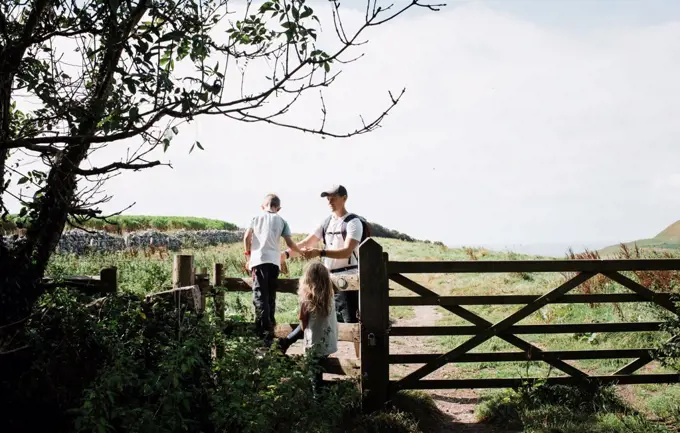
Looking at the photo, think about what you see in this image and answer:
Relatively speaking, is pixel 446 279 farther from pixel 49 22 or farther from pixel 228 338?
pixel 49 22

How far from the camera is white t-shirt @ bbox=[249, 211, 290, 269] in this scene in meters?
8.30

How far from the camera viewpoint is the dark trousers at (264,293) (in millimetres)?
8242

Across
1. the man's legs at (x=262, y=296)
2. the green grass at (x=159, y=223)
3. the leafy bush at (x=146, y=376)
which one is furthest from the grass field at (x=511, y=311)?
the green grass at (x=159, y=223)

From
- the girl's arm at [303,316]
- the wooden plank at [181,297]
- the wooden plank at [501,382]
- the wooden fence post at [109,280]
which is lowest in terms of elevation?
the wooden plank at [501,382]

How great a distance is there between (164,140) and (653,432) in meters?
5.79

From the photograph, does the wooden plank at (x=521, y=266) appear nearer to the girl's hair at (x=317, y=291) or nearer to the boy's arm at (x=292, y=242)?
the girl's hair at (x=317, y=291)

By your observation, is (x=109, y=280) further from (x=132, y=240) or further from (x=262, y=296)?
A: (x=132, y=240)

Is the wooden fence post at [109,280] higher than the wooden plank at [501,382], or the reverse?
the wooden fence post at [109,280]

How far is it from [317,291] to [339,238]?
4.21 ft

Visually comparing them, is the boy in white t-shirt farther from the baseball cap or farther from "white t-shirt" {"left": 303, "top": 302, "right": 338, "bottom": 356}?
"white t-shirt" {"left": 303, "top": 302, "right": 338, "bottom": 356}

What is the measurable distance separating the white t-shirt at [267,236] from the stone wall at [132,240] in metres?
13.1

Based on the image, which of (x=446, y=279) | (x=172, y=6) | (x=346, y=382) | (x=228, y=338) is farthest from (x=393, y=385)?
(x=446, y=279)

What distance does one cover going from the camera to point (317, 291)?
22.2 ft

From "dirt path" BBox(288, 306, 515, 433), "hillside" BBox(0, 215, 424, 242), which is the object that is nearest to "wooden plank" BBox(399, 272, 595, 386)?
"dirt path" BBox(288, 306, 515, 433)
